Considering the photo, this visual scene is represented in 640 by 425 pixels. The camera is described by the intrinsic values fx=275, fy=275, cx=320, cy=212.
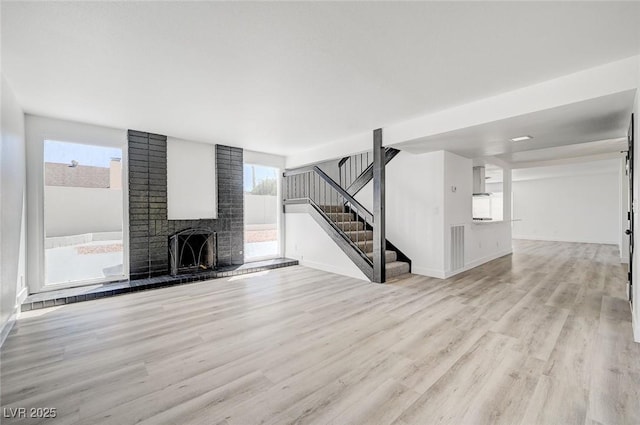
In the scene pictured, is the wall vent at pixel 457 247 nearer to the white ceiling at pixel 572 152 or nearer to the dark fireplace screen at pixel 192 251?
the white ceiling at pixel 572 152

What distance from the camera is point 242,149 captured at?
19.9 ft

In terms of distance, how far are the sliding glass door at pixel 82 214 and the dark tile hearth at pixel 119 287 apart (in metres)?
0.31

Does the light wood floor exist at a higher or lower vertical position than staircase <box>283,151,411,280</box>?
lower

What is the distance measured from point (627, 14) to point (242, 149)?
565 centimetres

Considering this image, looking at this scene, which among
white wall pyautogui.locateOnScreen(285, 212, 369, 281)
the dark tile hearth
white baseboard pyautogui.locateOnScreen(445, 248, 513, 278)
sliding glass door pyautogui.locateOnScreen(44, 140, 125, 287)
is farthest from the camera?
white wall pyautogui.locateOnScreen(285, 212, 369, 281)

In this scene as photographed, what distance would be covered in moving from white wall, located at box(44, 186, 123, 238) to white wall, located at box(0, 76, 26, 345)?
1.26ft

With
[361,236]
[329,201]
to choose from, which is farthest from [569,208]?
[361,236]

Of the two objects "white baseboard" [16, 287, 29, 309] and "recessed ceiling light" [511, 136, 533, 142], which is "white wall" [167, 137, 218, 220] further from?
"recessed ceiling light" [511, 136, 533, 142]

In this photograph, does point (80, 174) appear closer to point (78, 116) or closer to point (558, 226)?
point (78, 116)

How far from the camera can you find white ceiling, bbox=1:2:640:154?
191 centimetres

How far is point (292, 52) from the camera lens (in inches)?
93.7

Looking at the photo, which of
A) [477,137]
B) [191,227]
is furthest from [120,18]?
[477,137]

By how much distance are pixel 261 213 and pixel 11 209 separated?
4.03m

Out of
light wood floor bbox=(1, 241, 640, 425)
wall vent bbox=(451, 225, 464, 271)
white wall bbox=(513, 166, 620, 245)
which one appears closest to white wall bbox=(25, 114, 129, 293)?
light wood floor bbox=(1, 241, 640, 425)
